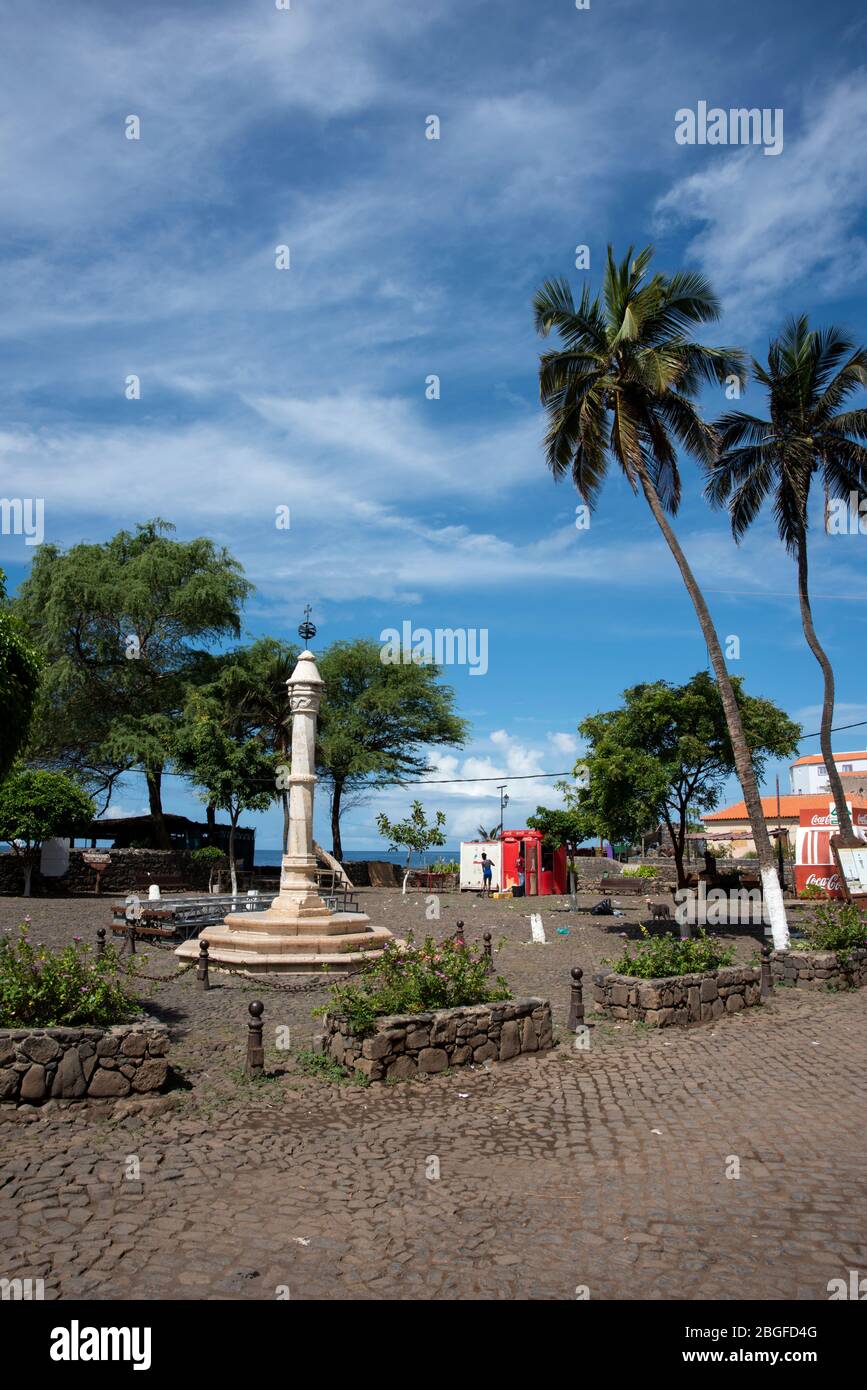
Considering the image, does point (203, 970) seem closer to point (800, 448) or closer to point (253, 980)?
point (253, 980)

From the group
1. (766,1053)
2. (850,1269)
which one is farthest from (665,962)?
(850,1269)

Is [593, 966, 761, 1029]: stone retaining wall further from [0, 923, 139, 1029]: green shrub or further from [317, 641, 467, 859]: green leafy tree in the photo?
[317, 641, 467, 859]: green leafy tree

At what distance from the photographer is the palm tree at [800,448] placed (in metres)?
20.7

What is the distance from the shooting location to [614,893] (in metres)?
36.1

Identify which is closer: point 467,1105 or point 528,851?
point 467,1105

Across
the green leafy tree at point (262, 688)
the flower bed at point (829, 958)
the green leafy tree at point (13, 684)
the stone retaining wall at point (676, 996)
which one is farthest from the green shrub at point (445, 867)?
the stone retaining wall at point (676, 996)

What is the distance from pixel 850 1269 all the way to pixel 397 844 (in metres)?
33.1

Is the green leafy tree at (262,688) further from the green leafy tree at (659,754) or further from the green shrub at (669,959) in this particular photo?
the green shrub at (669,959)

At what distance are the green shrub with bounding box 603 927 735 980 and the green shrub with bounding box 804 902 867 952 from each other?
373cm

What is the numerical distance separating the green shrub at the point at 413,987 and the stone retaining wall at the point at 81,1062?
2.06m

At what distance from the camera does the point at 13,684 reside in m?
14.7

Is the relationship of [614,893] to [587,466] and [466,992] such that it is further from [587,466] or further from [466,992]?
[466,992]

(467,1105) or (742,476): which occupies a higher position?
(742,476)

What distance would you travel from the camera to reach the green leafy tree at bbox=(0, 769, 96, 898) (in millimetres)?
29156
